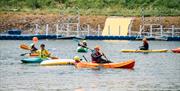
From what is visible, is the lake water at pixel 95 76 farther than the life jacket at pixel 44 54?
No

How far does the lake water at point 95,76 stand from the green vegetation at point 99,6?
30379 millimetres

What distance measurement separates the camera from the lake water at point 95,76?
4497 centimetres

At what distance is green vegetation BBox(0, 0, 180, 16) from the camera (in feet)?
322

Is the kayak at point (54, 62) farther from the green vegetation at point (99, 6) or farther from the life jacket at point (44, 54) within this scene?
the green vegetation at point (99, 6)

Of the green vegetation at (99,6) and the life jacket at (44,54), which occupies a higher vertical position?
the green vegetation at (99,6)

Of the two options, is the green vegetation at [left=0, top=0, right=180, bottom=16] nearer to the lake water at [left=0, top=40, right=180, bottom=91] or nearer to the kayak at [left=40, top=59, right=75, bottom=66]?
the lake water at [left=0, top=40, right=180, bottom=91]

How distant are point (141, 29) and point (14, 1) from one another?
21091 millimetres

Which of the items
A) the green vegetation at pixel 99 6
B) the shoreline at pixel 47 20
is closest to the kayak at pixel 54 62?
the shoreline at pixel 47 20

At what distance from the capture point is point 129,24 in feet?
300

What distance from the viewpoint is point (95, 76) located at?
164 ft

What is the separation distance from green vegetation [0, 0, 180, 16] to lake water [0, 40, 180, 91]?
30.4 m

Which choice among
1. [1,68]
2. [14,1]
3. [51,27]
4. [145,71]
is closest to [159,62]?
[145,71]

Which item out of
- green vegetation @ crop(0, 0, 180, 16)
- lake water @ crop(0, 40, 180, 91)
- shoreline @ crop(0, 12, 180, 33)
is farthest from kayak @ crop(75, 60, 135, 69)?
green vegetation @ crop(0, 0, 180, 16)

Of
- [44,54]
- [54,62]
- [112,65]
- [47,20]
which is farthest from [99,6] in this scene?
[112,65]
